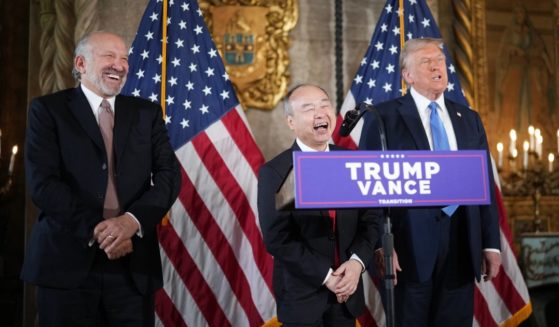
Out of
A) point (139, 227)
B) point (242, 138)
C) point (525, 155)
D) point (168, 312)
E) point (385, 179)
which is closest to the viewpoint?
point (385, 179)

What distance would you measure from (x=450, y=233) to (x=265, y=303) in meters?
1.28

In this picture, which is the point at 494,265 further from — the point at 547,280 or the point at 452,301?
the point at 547,280

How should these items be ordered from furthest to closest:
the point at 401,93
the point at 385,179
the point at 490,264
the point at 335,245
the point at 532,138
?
the point at 532,138 < the point at 401,93 < the point at 490,264 < the point at 335,245 < the point at 385,179

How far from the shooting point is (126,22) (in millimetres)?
4422

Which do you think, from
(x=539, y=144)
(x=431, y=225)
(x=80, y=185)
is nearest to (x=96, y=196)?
(x=80, y=185)

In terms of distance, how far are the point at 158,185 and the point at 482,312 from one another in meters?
2.23

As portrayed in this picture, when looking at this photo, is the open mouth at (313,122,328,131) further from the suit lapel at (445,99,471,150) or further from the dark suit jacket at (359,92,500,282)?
the suit lapel at (445,99,471,150)

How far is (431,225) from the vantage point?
2.78m

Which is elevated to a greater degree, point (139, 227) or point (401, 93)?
point (401, 93)

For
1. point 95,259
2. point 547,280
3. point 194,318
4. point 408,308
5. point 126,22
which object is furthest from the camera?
point 547,280

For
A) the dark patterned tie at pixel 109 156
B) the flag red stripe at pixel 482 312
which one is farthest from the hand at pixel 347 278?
the flag red stripe at pixel 482 312

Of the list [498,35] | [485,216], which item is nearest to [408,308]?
[485,216]

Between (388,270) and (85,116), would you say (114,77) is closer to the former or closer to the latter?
(85,116)

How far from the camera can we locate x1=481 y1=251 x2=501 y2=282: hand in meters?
2.86
